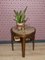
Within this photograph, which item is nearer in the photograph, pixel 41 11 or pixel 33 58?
pixel 33 58

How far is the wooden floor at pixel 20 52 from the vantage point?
8.32 feet

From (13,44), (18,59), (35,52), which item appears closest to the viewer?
(18,59)

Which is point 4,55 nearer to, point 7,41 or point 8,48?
point 8,48

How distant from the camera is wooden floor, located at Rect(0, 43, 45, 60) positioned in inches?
99.8

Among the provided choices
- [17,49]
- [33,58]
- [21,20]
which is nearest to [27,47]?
[17,49]

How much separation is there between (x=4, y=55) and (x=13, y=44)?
0.36 metres

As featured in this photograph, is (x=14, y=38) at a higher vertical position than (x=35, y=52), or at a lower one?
higher

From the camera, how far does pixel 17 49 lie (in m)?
2.79

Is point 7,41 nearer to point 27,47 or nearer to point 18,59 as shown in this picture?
point 27,47

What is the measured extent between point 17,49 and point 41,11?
2.70ft

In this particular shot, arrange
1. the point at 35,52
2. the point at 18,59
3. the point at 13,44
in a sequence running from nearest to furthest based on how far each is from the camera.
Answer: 1. the point at 18,59
2. the point at 35,52
3. the point at 13,44

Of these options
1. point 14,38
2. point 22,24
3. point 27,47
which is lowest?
point 27,47

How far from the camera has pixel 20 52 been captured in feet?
8.81

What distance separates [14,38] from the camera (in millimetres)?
2645
